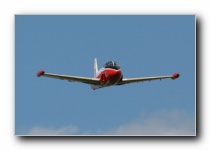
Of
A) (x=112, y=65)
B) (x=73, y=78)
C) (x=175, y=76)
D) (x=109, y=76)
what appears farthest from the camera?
(x=109, y=76)

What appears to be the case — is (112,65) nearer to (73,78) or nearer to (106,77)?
(106,77)

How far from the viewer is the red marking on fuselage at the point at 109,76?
1858 cm

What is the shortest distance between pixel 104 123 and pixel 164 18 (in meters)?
1.92

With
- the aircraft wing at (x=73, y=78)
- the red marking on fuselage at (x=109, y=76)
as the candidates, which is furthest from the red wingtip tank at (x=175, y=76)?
the aircraft wing at (x=73, y=78)

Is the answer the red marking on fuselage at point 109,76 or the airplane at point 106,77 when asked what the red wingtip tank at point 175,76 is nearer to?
the airplane at point 106,77

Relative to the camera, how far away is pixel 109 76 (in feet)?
61.7

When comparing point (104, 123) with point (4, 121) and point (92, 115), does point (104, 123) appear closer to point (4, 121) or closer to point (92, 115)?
point (92, 115)

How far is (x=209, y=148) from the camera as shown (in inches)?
705

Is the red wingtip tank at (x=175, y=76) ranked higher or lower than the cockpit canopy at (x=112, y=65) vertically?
lower

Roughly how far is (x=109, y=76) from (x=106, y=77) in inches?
3.7

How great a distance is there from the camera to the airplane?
709 inches

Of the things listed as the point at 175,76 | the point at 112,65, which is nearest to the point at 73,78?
the point at 112,65

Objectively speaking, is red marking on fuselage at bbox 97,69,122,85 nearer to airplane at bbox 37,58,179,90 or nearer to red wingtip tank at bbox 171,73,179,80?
airplane at bbox 37,58,179,90

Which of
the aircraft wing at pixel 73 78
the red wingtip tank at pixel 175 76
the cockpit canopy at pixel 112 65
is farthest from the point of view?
the cockpit canopy at pixel 112 65
